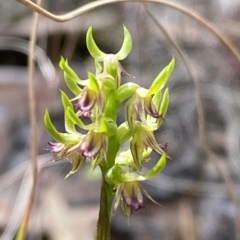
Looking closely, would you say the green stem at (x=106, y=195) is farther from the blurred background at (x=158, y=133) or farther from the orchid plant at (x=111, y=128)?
the blurred background at (x=158, y=133)

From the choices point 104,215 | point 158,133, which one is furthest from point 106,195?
point 158,133

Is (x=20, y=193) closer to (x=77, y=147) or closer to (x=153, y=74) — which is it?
(x=153, y=74)

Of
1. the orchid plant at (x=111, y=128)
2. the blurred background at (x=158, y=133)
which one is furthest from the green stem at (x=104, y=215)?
the blurred background at (x=158, y=133)

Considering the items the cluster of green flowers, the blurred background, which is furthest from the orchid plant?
the blurred background

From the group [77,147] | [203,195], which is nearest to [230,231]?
[203,195]

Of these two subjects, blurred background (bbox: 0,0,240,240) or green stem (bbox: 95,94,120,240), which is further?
blurred background (bbox: 0,0,240,240)

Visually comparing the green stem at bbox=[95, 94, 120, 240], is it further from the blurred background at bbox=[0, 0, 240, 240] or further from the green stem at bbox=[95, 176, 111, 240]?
the blurred background at bbox=[0, 0, 240, 240]
